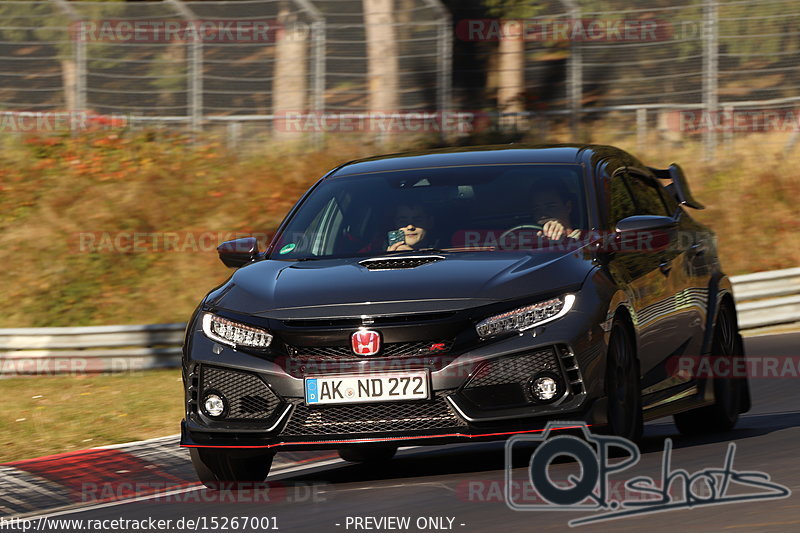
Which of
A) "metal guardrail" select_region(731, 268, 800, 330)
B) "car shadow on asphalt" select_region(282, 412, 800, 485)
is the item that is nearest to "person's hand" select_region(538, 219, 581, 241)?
"car shadow on asphalt" select_region(282, 412, 800, 485)

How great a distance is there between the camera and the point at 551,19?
22984 mm

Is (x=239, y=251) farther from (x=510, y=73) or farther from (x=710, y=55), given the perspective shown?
(x=510, y=73)

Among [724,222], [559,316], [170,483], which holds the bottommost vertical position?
[724,222]

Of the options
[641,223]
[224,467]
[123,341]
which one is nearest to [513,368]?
[641,223]

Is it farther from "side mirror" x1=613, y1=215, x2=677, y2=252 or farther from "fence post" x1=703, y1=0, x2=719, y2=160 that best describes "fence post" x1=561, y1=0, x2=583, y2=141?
"side mirror" x1=613, y1=215, x2=677, y2=252

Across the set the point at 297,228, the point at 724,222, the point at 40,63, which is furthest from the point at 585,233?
the point at 40,63

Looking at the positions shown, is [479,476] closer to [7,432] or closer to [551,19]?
[7,432]

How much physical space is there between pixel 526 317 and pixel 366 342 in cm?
74

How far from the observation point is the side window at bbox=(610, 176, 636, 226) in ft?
28.6

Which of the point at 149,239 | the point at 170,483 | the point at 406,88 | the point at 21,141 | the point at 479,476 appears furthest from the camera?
the point at 21,141

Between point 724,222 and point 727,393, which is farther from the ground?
point 727,393

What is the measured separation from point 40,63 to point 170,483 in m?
15.6

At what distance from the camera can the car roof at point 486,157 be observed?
9047 mm

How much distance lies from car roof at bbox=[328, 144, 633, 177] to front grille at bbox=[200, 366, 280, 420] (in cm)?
192
